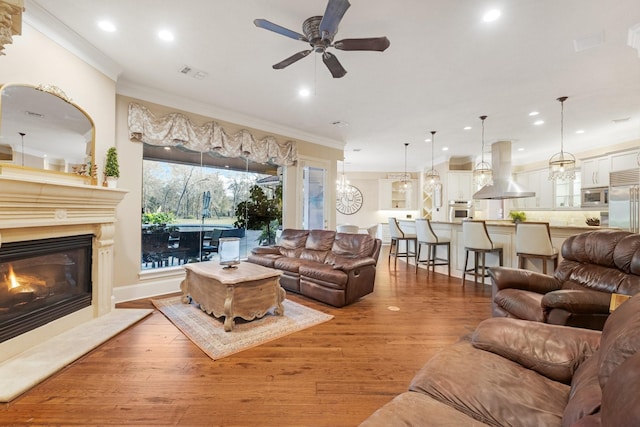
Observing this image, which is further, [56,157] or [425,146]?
[425,146]

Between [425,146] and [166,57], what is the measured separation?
597cm

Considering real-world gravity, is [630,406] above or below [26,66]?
below

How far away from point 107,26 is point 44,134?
1205mm

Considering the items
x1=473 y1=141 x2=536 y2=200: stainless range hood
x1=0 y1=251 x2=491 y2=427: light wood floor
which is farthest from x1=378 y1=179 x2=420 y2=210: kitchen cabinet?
x1=0 y1=251 x2=491 y2=427: light wood floor

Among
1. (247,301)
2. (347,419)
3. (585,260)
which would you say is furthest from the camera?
(247,301)

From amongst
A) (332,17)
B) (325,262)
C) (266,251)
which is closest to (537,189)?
(325,262)

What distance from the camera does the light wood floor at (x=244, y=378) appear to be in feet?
5.45

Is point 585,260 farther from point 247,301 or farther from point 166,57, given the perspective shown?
point 166,57

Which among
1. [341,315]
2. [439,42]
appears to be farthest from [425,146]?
[341,315]

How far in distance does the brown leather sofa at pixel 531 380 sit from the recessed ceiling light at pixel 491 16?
2383 mm

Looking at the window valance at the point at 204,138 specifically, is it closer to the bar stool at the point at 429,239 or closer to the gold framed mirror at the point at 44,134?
the gold framed mirror at the point at 44,134

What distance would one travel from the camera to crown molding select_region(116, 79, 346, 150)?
12.4ft

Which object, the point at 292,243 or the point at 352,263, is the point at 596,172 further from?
the point at 292,243

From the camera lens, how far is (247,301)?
294 cm
